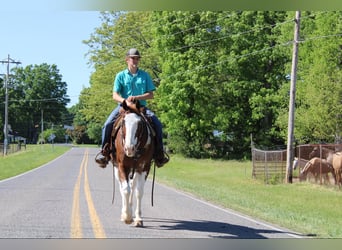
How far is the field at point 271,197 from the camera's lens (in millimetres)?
8938

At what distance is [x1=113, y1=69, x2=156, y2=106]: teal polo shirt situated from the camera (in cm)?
718

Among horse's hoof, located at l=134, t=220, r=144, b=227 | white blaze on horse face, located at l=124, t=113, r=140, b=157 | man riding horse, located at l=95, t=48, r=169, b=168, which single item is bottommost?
horse's hoof, located at l=134, t=220, r=144, b=227

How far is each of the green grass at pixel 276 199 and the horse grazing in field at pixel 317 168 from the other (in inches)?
18.2

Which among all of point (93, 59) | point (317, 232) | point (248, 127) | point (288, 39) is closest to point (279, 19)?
point (288, 39)

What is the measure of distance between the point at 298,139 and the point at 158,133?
1769cm

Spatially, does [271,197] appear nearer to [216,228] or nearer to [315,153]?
[315,153]

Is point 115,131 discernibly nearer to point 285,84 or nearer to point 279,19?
point 285,84

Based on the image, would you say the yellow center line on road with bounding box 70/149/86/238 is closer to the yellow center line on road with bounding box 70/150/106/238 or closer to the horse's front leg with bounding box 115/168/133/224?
the yellow center line on road with bounding box 70/150/106/238

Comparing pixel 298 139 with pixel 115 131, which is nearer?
pixel 115 131

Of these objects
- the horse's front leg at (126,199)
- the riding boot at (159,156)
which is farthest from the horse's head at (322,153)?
the horse's front leg at (126,199)

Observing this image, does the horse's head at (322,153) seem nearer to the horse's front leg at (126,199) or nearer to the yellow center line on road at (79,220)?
the yellow center line on road at (79,220)

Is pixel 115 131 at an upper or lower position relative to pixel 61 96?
lower

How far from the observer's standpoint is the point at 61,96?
12.6 meters

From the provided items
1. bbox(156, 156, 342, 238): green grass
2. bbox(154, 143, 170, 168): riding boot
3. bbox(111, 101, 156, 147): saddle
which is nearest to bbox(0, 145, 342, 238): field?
bbox(156, 156, 342, 238): green grass
